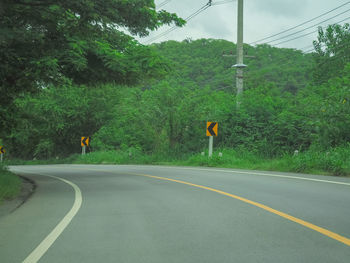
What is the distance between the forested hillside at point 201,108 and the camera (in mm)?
17464

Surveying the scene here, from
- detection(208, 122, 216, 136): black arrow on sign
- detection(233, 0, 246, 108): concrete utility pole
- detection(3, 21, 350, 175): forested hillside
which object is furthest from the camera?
detection(233, 0, 246, 108): concrete utility pole

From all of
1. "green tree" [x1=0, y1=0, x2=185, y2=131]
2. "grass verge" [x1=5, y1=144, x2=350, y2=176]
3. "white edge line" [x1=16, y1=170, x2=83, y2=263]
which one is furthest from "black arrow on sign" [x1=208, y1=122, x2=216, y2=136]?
"white edge line" [x1=16, y1=170, x2=83, y2=263]

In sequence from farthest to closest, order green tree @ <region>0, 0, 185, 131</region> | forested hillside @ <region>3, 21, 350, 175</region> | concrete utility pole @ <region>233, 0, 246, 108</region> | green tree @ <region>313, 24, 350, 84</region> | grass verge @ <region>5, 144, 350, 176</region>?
1. green tree @ <region>313, 24, 350, 84</region>
2. concrete utility pole @ <region>233, 0, 246, 108</region>
3. forested hillside @ <region>3, 21, 350, 175</region>
4. grass verge @ <region>5, 144, 350, 176</region>
5. green tree @ <region>0, 0, 185, 131</region>

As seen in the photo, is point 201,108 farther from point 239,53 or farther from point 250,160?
point 250,160

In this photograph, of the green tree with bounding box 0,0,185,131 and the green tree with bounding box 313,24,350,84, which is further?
the green tree with bounding box 313,24,350,84

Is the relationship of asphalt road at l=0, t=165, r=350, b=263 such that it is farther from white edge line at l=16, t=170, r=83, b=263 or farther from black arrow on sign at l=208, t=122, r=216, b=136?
black arrow on sign at l=208, t=122, r=216, b=136

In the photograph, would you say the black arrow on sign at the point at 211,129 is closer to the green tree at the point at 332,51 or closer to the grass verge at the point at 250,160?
the grass verge at the point at 250,160

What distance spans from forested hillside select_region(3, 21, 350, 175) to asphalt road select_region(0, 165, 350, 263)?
22.9 ft

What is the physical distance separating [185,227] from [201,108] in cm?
2088

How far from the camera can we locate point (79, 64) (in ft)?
42.2

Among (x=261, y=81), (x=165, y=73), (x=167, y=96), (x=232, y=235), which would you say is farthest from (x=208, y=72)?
(x=232, y=235)

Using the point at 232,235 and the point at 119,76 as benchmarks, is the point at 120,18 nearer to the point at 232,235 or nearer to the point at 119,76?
the point at 119,76

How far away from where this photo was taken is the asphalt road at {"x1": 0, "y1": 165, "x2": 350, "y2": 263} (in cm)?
437

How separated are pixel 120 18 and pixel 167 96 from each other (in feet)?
55.5
